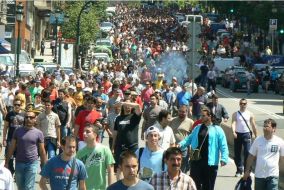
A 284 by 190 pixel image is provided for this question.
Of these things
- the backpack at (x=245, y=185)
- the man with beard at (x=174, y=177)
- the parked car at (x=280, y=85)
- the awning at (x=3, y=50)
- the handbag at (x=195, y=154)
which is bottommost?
the parked car at (x=280, y=85)

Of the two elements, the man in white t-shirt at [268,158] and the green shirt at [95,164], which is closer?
the green shirt at [95,164]

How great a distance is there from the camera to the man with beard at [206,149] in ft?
49.9

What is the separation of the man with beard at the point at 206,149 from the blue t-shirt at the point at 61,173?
149 inches

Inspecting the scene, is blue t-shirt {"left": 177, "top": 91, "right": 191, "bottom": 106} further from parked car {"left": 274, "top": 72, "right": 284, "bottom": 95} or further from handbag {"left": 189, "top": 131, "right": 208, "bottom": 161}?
parked car {"left": 274, "top": 72, "right": 284, "bottom": 95}

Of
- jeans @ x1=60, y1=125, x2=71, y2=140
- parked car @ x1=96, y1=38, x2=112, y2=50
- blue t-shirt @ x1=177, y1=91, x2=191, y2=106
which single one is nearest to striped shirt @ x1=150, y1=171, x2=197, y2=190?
jeans @ x1=60, y1=125, x2=71, y2=140

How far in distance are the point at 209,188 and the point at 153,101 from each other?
4.60 meters

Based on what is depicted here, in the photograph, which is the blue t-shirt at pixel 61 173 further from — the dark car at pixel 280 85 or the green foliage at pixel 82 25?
the green foliage at pixel 82 25

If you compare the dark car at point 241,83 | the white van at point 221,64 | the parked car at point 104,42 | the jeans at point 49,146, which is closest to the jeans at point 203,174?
the jeans at point 49,146

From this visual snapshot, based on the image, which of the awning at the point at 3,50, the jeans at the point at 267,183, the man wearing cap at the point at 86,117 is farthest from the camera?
the awning at the point at 3,50

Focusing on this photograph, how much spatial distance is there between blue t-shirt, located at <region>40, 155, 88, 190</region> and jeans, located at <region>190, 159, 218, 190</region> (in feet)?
12.8

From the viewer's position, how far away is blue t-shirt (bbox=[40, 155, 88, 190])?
11.6 metres

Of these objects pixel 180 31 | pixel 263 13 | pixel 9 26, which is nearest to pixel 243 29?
pixel 180 31

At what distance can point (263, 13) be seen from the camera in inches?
3381

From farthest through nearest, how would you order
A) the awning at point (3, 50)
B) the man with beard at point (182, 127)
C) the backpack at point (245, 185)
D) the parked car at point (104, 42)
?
the parked car at point (104, 42), the awning at point (3, 50), the man with beard at point (182, 127), the backpack at point (245, 185)
